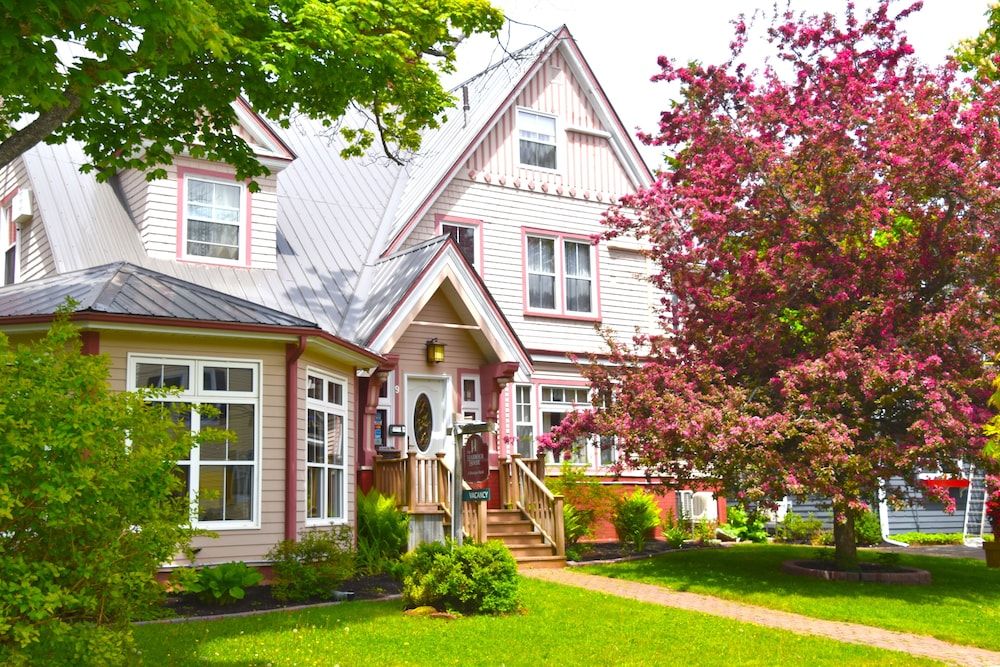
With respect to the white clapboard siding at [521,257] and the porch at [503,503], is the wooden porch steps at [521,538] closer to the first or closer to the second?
the porch at [503,503]

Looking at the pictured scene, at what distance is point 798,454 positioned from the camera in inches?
555

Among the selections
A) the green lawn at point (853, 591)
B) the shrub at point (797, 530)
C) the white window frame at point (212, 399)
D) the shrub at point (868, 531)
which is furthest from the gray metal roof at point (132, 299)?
the shrub at point (868, 531)

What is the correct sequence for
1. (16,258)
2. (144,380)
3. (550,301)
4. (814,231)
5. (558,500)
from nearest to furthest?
(144,380), (814,231), (558,500), (16,258), (550,301)

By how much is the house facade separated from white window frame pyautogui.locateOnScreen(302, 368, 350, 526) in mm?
49

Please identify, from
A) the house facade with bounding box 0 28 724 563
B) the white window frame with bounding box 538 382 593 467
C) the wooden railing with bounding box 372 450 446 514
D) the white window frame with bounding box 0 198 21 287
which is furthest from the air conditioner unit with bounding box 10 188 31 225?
the white window frame with bounding box 538 382 593 467

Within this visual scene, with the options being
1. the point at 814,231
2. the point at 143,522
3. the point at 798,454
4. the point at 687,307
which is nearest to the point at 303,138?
the point at 687,307

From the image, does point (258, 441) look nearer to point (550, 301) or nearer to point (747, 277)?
point (747, 277)

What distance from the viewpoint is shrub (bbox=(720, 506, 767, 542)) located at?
75.8 feet

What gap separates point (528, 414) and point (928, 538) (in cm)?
1155

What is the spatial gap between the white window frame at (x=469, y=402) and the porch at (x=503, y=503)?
71.8 inches

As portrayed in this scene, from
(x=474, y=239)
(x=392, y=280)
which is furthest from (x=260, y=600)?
(x=474, y=239)

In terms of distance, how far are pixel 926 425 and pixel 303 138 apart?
1547 cm

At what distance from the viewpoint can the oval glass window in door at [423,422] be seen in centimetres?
1856

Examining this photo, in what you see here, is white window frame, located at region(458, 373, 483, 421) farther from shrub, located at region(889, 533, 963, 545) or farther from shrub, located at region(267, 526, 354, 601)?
shrub, located at region(889, 533, 963, 545)
